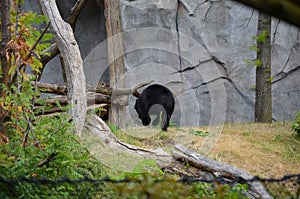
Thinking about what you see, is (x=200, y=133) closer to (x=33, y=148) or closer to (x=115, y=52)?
(x=115, y=52)

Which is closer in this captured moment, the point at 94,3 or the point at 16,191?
the point at 16,191

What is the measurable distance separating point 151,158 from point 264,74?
4.21m

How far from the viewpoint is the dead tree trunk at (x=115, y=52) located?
23.2 ft

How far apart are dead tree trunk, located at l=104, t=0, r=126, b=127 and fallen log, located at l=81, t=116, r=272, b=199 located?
5.75ft

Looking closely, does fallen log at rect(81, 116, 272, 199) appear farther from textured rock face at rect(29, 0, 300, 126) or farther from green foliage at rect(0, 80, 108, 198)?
textured rock face at rect(29, 0, 300, 126)

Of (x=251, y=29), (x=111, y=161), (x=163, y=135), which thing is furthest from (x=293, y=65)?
(x=111, y=161)

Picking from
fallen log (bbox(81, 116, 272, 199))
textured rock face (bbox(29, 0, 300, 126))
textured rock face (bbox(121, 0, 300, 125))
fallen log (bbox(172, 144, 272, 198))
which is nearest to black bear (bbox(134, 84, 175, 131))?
fallen log (bbox(81, 116, 272, 199))

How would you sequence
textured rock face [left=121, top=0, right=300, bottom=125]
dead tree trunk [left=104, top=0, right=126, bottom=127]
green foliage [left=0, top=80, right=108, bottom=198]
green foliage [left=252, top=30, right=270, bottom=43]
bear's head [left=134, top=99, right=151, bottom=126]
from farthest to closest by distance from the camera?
1. textured rock face [left=121, top=0, right=300, bottom=125]
2. bear's head [left=134, top=99, right=151, bottom=126]
3. green foliage [left=252, top=30, right=270, bottom=43]
4. dead tree trunk [left=104, top=0, right=126, bottom=127]
5. green foliage [left=0, top=80, right=108, bottom=198]

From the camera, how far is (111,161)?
471 centimetres

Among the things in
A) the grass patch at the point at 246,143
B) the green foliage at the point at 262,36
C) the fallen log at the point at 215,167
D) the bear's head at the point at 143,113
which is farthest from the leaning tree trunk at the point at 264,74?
the fallen log at the point at 215,167

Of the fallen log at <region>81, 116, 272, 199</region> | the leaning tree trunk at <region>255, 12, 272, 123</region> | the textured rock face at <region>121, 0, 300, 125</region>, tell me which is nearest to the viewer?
the fallen log at <region>81, 116, 272, 199</region>

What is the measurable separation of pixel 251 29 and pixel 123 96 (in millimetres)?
4553

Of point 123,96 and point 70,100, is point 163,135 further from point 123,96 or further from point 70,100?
point 70,100

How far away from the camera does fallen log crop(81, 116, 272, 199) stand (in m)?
4.46
